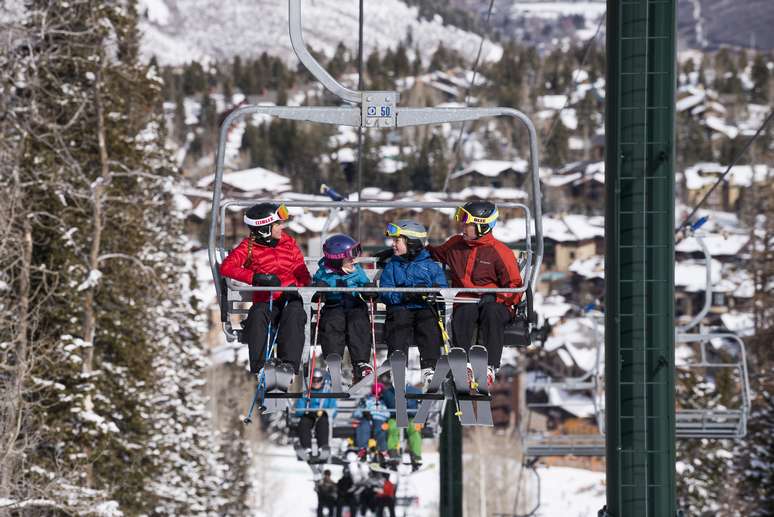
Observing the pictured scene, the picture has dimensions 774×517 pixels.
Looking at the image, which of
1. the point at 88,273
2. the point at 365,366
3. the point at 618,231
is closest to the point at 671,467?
the point at 618,231

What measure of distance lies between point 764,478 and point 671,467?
25.7 metres

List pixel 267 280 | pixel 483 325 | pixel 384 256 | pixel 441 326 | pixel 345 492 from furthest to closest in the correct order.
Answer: pixel 345 492 < pixel 384 256 < pixel 441 326 < pixel 483 325 < pixel 267 280

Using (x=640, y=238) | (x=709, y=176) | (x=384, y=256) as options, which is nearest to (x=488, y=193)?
(x=709, y=176)

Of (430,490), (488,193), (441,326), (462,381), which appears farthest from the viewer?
(488,193)

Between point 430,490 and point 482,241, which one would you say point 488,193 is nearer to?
point 430,490

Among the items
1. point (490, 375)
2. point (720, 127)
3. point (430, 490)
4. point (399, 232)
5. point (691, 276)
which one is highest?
point (720, 127)

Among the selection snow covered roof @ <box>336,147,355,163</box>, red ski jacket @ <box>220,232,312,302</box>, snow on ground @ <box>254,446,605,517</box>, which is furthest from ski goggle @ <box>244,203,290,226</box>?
snow covered roof @ <box>336,147,355,163</box>

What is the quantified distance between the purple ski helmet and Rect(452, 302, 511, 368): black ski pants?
2.38 feet

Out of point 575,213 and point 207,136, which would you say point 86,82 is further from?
point 207,136

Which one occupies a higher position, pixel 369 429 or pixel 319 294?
pixel 319 294

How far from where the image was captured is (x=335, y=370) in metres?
7.94

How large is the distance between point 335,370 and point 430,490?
66.3 metres

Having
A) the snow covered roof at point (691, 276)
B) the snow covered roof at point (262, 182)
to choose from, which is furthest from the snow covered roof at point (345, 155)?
the snow covered roof at point (691, 276)

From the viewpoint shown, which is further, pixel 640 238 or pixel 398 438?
pixel 398 438
